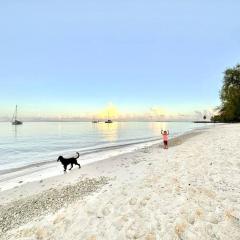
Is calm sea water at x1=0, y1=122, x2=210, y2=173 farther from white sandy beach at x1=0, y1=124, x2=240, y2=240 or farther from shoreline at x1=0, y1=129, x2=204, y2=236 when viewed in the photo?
white sandy beach at x1=0, y1=124, x2=240, y2=240

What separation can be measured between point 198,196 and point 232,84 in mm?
87739

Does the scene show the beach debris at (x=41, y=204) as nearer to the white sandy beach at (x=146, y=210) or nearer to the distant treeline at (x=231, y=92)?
the white sandy beach at (x=146, y=210)

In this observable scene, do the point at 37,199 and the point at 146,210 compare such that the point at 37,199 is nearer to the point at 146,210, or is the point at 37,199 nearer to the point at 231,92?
the point at 146,210

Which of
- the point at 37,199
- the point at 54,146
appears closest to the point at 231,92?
the point at 54,146

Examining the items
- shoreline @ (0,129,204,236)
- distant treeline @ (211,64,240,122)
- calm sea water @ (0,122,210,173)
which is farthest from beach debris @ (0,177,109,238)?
distant treeline @ (211,64,240,122)

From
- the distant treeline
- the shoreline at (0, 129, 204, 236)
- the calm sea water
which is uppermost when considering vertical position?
the distant treeline

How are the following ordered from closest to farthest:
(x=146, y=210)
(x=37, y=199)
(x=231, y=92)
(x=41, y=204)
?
(x=146, y=210) → (x=41, y=204) → (x=37, y=199) → (x=231, y=92)

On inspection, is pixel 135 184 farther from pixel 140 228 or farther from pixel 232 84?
pixel 232 84

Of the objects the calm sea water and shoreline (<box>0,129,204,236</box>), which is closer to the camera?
shoreline (<box>0,129,204,236</box>)

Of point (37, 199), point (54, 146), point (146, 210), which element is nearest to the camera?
point (146, 210)

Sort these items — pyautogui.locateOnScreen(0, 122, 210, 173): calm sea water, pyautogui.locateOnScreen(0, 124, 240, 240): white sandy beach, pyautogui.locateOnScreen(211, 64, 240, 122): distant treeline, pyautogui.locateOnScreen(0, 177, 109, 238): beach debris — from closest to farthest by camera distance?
1. pyautogui.locateOnScreen(0, 124, 240, 240): white sandy beach
2. pyautogui.locateOnScreen(0, 177, 109, 238): beach debris
3. pyautogui.locateOnScreen(0, 122, 210, 173): calm sea water
4. pyautogui.locateOnScreen(211, 64, 240, 122): distant treeline

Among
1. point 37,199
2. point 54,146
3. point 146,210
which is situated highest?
point 146,210

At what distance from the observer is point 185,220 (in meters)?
7.57

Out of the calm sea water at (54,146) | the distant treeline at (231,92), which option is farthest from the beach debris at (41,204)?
the distant treeline at (231,92)
